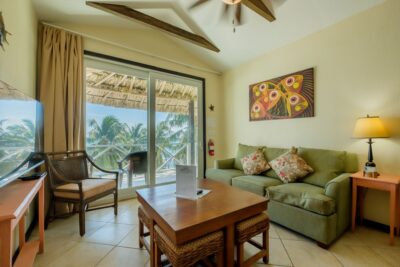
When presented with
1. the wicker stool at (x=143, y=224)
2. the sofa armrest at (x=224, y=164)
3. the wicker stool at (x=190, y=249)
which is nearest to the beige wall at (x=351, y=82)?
the sofa armrest at (x=224, y=164)

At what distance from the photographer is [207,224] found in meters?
1.22

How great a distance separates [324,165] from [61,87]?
3.63 meters

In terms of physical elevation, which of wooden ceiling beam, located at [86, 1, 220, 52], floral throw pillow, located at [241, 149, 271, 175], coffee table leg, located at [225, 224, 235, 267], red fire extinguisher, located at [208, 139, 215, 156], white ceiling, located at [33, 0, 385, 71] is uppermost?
white ceiling, located at [33, 0, 385, 71]

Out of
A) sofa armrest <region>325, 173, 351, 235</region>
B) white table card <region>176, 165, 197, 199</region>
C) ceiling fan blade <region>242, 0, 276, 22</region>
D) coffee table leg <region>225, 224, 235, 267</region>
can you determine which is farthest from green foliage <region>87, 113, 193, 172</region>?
sofa armrest <region>325, 173, 351, 235</region>

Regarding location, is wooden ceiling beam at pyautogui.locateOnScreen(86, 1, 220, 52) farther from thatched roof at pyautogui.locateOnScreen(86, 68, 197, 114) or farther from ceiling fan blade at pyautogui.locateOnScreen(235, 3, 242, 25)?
thatched roof at pyautogui.locateOnScreen(86, 68, 197, 114)

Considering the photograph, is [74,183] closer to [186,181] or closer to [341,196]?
[186,181]

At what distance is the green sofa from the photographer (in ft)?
5.85

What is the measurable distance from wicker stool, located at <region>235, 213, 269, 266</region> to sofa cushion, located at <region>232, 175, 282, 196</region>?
32.4 inches

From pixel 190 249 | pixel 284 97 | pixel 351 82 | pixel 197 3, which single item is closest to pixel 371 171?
pixel 351 82

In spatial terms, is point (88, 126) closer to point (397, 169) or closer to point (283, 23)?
point (283, 23)

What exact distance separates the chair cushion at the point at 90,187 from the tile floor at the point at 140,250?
16.3 inches

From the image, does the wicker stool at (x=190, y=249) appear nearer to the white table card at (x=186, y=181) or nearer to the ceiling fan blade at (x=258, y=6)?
the white table card at (x=186, y=181)

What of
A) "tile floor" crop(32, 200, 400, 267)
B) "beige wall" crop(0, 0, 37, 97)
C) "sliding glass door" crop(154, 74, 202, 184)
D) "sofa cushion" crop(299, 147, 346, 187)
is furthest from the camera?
"sliding glass door" crop(154, 74, 202, 184)

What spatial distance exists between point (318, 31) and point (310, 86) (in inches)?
30.7
